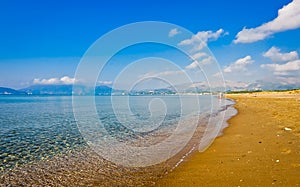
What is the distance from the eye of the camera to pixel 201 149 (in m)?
14.8

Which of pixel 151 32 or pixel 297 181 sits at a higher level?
pixel 151 32

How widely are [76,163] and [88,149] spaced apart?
3295 millimetres

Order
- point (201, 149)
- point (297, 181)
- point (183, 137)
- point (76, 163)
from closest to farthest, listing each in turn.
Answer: point (297, 181) < point (76, 163) < point (201, 149) < point (183, 137)

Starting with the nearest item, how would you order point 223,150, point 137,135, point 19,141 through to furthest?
1. point 223,150
2. point 19,141
3. point 137,135

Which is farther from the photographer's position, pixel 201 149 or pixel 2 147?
pixel 2 147

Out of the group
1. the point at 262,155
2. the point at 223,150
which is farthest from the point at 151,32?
the point at 262,155

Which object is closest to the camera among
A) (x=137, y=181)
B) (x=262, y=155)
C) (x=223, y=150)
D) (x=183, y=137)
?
(x=137, y=181)

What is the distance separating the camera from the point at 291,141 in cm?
1414

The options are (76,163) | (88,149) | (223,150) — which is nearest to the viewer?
(76,163)

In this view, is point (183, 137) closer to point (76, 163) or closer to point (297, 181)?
point (76, 163)

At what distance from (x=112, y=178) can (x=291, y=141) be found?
34.8 feet

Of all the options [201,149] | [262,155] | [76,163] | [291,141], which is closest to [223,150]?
[201,149]

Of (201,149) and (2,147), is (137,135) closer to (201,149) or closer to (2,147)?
(201,149)

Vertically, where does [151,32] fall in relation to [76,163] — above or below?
above
